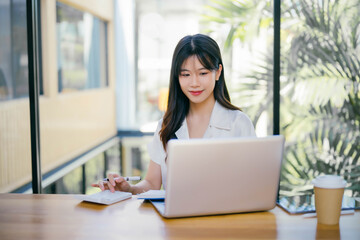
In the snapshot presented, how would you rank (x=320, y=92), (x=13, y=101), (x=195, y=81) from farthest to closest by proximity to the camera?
(x=13, y=101)
(x=320, y=92)
(x=195, y=81)

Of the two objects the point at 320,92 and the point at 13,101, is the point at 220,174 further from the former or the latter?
the point at 13,101

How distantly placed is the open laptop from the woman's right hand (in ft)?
1.01

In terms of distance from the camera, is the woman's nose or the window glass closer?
the woman's nose

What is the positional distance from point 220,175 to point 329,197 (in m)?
0.34

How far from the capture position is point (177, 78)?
6.89 ft

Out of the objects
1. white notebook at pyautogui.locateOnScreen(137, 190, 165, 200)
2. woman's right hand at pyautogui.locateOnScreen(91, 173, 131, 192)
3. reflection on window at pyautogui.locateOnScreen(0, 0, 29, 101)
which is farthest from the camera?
reflection on window at pyautogui.locateOnScreen(0, 0, 29, 101)

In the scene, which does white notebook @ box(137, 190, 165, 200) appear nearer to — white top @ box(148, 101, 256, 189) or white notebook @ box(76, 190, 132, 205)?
white notebook @ box(76, 190, 132, 205)

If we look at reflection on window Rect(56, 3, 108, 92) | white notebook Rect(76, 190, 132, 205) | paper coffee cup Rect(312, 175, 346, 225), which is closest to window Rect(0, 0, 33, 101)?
reflection on window Rect(56, 3, 108, 92)

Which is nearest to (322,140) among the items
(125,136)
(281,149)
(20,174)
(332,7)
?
(332,7)

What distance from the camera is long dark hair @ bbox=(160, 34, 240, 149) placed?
203cm

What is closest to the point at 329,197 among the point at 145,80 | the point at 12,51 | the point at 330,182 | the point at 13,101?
the point at 330,182

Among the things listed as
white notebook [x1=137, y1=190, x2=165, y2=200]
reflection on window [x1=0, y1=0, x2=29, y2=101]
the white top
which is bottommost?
white notebook [x1=137, y1=190, x2=165, y2=200]

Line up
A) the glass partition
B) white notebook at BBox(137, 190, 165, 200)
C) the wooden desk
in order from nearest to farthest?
the wooden desk, white notebook at BBox(137, 190, 165, 200), the glass partition

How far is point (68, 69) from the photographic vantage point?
6.32 m
